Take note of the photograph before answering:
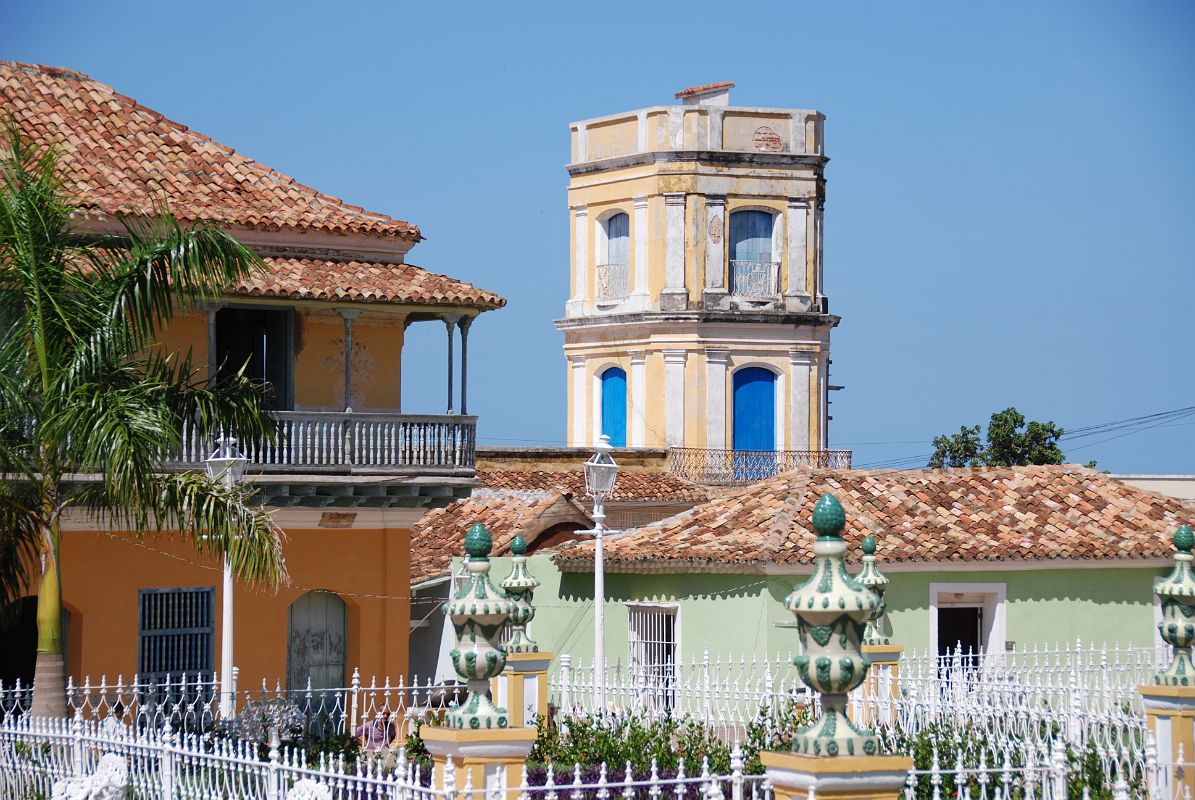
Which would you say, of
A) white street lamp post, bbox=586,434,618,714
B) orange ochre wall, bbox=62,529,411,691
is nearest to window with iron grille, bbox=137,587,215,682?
orange ochre wall, bbox=62,529,411,691

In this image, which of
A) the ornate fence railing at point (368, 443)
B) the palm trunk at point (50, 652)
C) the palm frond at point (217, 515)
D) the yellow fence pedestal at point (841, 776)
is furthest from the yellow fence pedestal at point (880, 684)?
the ornate fence railing at point (368, 443)

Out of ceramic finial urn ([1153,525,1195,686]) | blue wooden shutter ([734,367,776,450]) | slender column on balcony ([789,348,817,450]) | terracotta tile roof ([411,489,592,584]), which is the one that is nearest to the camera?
ceramic finial urn ([1153,525,1195,686])

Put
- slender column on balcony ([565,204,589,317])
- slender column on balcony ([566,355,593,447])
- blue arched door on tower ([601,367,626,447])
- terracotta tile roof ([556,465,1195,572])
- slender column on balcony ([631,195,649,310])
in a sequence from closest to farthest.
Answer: terracotta tile roof ([556,465,1195,572]) → slender column on balcony ([631,195,649,310]) → blue arched door on tower ([601,367,626,447]) → slender column on balcony ([565,204,589,317]) → slender column on balcony ([566,355,593,447])

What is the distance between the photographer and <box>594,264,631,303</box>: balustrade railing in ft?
132

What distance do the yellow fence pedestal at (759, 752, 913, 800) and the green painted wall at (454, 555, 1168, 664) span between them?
1282 cm

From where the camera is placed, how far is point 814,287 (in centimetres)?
4022

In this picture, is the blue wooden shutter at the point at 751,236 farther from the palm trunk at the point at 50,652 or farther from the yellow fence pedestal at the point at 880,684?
the palm trunk at the point at 50,652

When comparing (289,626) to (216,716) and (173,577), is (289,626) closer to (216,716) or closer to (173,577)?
(173,577)

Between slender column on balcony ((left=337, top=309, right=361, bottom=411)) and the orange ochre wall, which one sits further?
slender column on balcony ((left=337, top=309, right=361, bottom=411))

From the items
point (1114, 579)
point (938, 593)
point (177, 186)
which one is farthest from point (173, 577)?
point (1114, 579)

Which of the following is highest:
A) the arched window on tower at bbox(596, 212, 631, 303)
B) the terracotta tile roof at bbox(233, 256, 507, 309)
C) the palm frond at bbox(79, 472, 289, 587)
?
the arched window on tower at bbox(596, 212, 631, 303)

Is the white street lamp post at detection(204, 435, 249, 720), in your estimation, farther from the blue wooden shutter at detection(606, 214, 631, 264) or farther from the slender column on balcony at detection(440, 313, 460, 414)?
the blue wooden shutter at detection(606, 214, 631, 264)

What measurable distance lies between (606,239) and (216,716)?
24.7 metres

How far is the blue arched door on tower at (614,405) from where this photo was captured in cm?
4034
